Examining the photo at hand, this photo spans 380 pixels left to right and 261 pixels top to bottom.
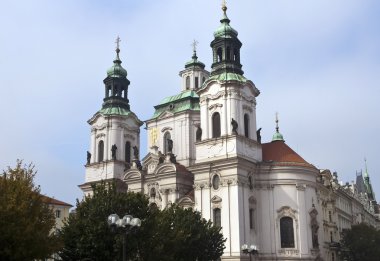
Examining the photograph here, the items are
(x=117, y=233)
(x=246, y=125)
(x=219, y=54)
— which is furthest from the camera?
(x=219, y=54)

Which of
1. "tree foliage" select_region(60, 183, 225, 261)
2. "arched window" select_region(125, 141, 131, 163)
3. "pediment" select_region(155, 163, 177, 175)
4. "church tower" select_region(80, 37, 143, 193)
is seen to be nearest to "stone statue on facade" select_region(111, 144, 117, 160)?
"church tower" select_region(80, 37, 143, 193)

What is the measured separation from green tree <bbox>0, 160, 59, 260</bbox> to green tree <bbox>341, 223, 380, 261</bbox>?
45.0m

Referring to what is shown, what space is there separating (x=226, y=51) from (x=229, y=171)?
13646 millimetres

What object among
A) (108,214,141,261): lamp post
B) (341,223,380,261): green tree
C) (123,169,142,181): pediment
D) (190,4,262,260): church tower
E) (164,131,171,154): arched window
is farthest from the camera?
(341,223,380,261): green tree

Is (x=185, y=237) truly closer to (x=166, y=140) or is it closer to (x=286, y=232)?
(x=286, y=232)

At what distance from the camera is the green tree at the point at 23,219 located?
2706cm

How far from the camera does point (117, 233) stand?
30984mm

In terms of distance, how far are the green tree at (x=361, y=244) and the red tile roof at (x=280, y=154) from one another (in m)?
15.4

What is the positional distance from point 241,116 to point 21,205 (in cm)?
3110

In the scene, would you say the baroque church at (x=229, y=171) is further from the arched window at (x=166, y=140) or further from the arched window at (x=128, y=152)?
the arched window at (x=128, y=152)

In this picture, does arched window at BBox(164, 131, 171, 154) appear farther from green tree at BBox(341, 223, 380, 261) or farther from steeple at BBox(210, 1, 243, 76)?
green tree at BBox(341, 223, 380, 261)

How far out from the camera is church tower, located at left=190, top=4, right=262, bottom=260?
51.4 meters


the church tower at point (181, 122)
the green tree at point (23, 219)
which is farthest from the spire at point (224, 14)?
the green tree at point (23, 219)

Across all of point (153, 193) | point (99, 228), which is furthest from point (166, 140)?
point (99, 228)
